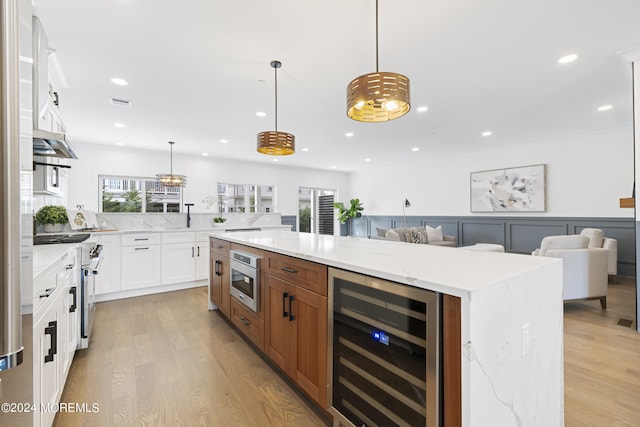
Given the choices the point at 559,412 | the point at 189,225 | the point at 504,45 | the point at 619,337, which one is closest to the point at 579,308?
the point at 619,337

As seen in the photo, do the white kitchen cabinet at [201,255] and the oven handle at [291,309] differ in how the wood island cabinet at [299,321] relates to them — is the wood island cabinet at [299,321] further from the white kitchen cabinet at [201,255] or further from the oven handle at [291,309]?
the white kitchen cabinet at [201,255]

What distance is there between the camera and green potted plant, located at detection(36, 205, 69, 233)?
10.3 feet

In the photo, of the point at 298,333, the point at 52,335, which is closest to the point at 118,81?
the point at 52,335

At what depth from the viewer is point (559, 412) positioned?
1.37 meters

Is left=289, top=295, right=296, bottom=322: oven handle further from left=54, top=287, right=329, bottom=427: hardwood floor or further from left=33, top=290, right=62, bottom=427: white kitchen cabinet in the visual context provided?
left=33, top=290, right=62, bottom=427: white kitchen cabinet

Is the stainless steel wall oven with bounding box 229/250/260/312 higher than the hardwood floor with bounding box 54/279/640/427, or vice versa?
the stainless steel wall oven with bounding box 229/250/260/312

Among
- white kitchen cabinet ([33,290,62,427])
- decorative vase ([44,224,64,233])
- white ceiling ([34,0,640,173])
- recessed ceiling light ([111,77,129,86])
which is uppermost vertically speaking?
white ceiling ([34,0,640,173])

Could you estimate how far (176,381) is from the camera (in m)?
2.05

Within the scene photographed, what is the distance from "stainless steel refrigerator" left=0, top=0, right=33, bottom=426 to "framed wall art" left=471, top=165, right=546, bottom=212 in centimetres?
703

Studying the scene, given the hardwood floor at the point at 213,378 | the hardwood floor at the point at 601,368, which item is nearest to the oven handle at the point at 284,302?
the hardwood floor at the point at 213,378

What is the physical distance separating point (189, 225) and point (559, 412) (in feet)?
19.3

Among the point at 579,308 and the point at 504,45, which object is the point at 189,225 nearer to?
the point at 504,45

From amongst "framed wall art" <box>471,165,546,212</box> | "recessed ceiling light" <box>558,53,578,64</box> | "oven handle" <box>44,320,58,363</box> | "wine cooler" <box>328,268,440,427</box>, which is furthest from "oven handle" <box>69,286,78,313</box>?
"framed wall art" <box>471,165,546,212</box>

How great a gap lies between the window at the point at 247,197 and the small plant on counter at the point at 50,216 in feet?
12.0
